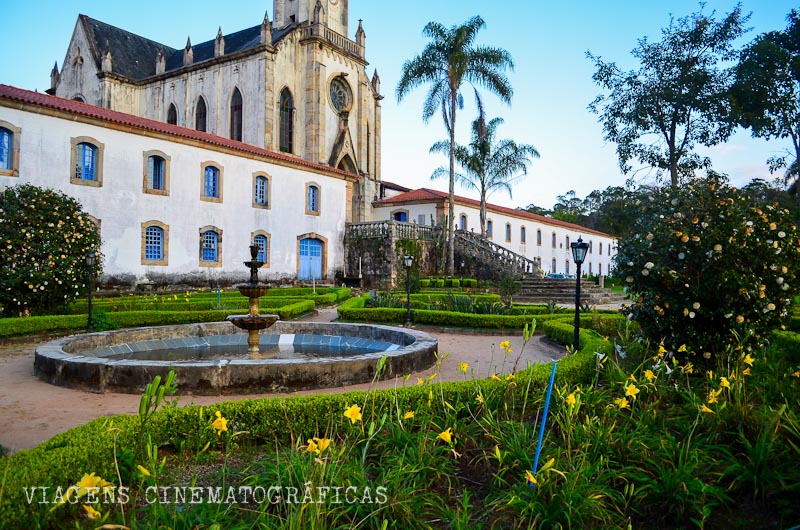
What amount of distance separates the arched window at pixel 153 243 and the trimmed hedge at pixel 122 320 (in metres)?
8.99

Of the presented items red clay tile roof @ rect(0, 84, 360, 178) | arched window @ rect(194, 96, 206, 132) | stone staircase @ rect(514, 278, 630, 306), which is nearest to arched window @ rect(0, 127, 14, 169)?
red clay tile roof @ rect(0, 84, 360, 178)

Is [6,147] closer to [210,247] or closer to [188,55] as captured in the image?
[210,247]

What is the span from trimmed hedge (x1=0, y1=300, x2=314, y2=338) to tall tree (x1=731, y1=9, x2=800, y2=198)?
25.9m

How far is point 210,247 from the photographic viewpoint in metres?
23.5

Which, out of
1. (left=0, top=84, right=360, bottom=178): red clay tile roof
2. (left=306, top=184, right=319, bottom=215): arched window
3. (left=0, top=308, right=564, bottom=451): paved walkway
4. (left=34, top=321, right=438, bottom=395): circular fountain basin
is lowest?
(left=0, top=308, right=564, bottom=451): paved walkway

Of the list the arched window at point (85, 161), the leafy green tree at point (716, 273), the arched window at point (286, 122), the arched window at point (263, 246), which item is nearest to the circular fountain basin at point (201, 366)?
the leafy green tree at point (716, 273)

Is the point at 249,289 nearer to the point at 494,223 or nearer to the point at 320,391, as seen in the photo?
the point at 320,391

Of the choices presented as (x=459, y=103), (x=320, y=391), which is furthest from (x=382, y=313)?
(x=459, y=103)

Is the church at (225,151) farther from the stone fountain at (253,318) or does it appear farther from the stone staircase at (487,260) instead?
the stone fountain at (253,318)

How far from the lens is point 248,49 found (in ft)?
108

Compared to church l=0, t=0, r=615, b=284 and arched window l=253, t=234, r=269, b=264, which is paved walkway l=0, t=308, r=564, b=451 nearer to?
church l=0, t=0, r=615, b=284

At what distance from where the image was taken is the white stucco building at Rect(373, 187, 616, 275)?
118 ft

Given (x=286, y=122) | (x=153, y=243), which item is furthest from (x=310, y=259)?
(x=286, y=122)

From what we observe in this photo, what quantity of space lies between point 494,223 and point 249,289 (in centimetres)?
3335
